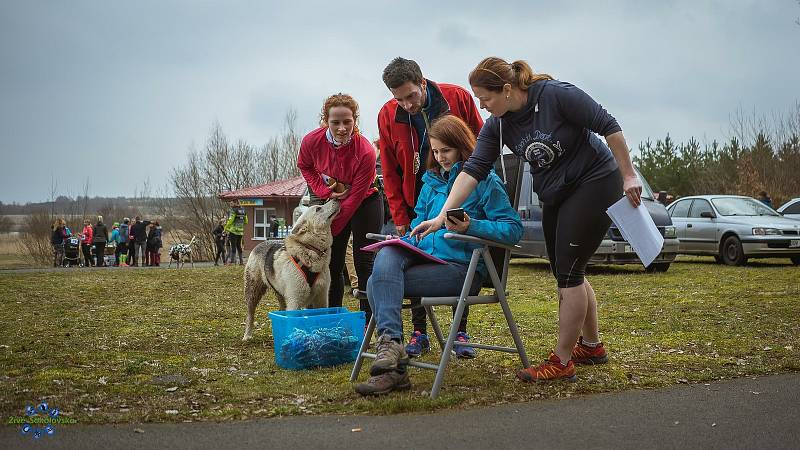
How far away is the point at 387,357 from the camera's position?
12.5ft

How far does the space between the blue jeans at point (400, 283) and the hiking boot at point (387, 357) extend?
0.04 meters

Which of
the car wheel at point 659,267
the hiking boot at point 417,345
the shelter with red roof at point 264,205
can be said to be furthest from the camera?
the shelter with red roof at point 264,205

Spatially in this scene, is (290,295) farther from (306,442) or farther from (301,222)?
(306,442)

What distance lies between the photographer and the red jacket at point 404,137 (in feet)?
16.5

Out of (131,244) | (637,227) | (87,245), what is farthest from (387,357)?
(87,245)

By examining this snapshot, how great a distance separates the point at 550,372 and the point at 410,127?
78.5 inches

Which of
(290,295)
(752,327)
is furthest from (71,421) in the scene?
(752,327)

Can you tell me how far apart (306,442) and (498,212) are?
176 cm

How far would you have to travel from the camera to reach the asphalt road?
305 centimetres

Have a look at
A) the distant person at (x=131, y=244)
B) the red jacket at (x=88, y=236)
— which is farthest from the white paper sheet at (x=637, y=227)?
the red jacket at (x=88, y=236)

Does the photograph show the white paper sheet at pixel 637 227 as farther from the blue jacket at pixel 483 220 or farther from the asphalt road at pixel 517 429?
the asphalt road at pixel 517 429

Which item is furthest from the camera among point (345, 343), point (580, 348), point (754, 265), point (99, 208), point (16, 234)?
point (99, 208)

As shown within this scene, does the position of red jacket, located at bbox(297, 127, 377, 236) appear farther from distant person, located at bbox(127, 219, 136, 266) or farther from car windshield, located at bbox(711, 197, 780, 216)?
distant person, located at bbox(127, 219, 136, 266)

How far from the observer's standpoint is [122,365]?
500 cm
